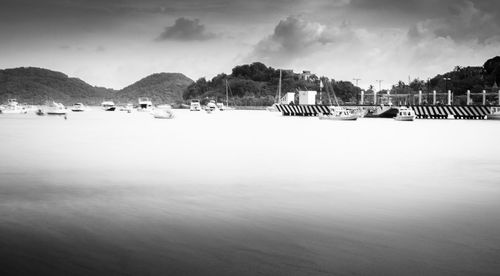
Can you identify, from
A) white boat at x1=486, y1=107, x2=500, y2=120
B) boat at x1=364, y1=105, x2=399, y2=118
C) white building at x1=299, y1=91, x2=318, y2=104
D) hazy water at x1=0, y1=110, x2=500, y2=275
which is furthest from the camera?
white building at x1=299, y1=91, x2=318, y2=104

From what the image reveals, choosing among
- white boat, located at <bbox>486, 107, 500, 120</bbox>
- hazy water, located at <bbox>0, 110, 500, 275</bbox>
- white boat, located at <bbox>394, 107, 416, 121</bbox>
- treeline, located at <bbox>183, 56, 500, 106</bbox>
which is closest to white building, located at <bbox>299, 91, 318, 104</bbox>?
treeline, located at <bbox>183, 56, 500, 106</bbox>

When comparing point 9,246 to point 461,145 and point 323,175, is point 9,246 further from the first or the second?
point 461,145

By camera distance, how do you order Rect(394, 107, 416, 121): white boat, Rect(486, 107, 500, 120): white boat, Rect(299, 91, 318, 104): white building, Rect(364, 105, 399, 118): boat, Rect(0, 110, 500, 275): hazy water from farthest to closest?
Rect(299, 91, 318, 104): white building < Rect(364, 105, 399, 118): boat < Rect(486, 107, 500, 120): white boat < Rect(394, 107, 416, 121): white boat < Rect(0, 110, 500, 275): hazy water

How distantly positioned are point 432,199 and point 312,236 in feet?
13.4

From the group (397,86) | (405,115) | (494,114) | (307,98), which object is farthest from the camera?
(397,86)

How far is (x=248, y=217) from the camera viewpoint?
8438 millimetres

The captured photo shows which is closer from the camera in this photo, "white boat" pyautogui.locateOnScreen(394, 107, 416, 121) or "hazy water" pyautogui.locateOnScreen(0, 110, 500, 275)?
"hazy water" pyautogui.locateOnScreen(0, 110, 500, 275)

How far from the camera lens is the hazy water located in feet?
19.3

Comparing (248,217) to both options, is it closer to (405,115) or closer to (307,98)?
(405,115)

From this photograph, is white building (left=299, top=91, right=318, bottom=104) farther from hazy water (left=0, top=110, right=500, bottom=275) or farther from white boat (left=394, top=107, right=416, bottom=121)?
hazy water (left=0, top=110, right=500, bottom=275)

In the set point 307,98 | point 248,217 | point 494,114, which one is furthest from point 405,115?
point 248,217

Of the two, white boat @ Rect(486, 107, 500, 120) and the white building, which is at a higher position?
the white building

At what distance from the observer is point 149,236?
708cm

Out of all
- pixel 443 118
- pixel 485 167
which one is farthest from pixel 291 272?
pixel 443 118
